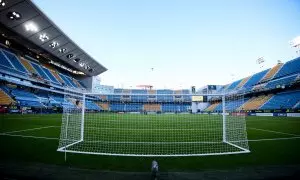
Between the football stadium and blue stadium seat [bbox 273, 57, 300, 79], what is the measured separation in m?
0.25

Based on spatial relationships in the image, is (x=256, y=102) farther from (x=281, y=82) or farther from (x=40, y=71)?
(x=40, y=71)

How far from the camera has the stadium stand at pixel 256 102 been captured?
33938mm

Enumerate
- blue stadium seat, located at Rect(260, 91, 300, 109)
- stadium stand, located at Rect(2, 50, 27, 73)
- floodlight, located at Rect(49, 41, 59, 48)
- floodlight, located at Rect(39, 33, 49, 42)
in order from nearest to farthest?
blue stadium seat, located at Rect(260, 91, 300, 109) → stadium stand, located at Rect(2, 50, 27, 73) → floodlight, located at Rect(39, 33, 49, 42) → floodlight, located at Rect(49, 41, 59, 48)

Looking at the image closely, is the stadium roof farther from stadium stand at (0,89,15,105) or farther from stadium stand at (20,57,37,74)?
stadium stand at (0,89,15,105)

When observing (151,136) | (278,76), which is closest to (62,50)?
(151,136)

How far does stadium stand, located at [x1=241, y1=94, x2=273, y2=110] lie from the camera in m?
33.9

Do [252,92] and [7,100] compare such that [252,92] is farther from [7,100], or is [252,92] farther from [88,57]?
[7,100]

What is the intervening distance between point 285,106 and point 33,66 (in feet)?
147

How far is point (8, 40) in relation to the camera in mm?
29016

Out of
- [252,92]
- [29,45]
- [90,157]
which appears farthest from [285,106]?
[29,45]

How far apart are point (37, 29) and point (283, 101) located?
40953 mm

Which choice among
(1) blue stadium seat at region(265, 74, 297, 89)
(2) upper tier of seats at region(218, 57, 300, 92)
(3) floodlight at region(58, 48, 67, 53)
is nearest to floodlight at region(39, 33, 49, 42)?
(3) floodlight at region(58, 48, 67, 53)

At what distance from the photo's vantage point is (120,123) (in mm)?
14508

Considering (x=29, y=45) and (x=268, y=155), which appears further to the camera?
(x=29, y=45)
